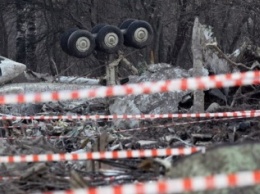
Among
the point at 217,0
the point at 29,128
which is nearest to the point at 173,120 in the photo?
the point at 29,128

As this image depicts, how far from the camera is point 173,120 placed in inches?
517

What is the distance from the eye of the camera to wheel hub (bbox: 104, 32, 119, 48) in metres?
20.8

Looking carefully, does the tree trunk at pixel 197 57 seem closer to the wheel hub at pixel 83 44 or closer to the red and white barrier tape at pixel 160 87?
the red and white barrier tape at pixel 160 87

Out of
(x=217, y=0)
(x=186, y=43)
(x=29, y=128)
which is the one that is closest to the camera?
(x=29, y=128)

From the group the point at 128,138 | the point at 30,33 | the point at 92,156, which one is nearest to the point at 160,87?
the point at 92,156

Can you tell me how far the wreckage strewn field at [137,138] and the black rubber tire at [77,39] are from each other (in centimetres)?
148

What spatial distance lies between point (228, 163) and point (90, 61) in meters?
32.5

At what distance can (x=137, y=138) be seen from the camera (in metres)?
11.3

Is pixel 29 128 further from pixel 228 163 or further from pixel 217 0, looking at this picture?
pixel 217 0

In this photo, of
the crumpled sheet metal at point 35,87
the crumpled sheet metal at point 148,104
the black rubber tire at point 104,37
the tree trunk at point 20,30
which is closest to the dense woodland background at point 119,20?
the tree trunk at point 20,30

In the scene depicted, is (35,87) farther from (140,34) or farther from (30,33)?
(30,33)

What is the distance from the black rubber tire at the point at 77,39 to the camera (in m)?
20.7

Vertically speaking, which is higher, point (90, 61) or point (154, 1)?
point (154, 1)

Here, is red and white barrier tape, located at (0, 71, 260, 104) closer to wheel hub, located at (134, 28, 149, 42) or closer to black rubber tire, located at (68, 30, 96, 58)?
black rubber tire, located at (68, 30, 96, 58)
